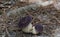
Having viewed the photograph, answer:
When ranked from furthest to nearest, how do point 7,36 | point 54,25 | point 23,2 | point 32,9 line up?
point 23,2, point 32,9, point 54,25, point 7,36

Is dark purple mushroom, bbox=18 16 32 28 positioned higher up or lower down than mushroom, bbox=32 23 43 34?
higher up

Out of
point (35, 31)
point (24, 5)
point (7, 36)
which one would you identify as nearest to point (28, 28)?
point (35, 31)

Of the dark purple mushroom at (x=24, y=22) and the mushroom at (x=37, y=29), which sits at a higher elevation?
the dark purple mushroom at (x=24, y=22)

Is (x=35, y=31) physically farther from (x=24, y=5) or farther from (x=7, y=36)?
(x=24, y=5)

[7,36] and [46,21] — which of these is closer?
[7,36]

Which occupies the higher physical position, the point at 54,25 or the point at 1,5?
the point at 1,5

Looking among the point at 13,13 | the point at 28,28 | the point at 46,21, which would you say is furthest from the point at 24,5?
the point at 28,28

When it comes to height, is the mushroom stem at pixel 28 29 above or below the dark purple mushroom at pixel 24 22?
below

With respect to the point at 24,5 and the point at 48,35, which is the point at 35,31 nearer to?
the point at 48,35

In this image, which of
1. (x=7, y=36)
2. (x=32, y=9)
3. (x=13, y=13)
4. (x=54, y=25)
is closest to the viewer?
(x=7, y=36)
